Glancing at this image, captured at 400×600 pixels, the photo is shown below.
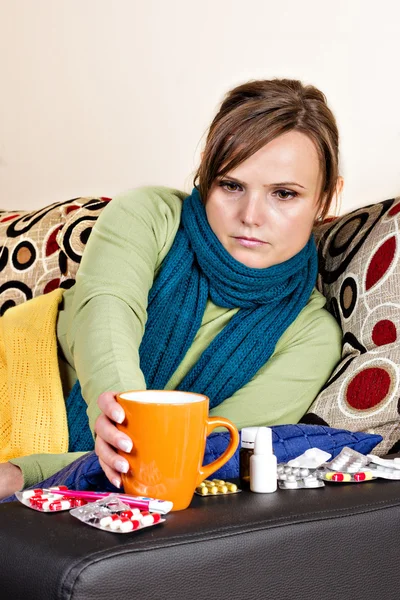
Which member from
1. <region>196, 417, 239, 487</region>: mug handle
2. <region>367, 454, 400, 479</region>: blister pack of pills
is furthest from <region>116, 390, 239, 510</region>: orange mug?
<region>367, 454, 400, 479</region>: blister pack of pills

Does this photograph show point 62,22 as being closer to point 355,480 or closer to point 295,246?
point 295,246

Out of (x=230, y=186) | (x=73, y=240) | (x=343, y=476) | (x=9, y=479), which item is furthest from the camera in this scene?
(x=73, y=240)

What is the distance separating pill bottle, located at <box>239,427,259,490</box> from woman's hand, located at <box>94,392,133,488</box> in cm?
13

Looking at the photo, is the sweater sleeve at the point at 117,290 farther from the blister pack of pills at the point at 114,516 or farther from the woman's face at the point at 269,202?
the blister pack of pills at the point at 114,516

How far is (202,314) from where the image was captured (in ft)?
4.37

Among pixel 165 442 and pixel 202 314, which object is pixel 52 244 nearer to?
pixel 202 314

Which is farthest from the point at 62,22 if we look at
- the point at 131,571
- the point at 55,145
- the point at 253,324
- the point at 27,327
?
the point at 131,571

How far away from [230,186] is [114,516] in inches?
29.2

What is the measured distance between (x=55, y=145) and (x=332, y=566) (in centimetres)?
190

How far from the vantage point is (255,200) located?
1244 mm

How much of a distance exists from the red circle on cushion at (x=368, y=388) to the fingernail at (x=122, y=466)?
22.0 inches

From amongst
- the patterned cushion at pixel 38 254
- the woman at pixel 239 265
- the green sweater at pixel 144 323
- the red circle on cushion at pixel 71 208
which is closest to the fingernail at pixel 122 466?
the green sweater at pixel 144 323

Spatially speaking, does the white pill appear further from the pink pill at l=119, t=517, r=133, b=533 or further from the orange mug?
the pink pill at l=119, t=517, r=133, b=533

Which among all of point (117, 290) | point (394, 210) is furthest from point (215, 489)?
point (394, 210)
